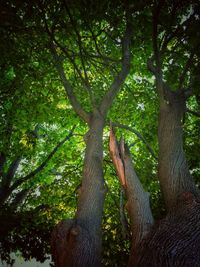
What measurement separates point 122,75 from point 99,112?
157 cm

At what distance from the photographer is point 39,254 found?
9219 millimetres

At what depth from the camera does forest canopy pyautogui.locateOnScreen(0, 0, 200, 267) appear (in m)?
5.22

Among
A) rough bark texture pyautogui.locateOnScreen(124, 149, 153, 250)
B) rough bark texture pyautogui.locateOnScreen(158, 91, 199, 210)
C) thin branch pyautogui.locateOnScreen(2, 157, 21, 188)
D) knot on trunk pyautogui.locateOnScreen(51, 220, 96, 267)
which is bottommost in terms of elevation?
knot on trunk pyautogui.locateOnScreen(51, 220, 96, 267)

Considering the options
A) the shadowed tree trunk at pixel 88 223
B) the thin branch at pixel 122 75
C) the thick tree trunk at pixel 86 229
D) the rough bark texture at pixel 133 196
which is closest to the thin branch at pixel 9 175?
the shadowed tree trunk at pixel 88 223

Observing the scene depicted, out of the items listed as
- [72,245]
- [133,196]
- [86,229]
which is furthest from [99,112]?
[72,245]

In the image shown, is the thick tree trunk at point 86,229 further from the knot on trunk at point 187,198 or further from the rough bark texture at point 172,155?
the knot on trunk at point 187,198

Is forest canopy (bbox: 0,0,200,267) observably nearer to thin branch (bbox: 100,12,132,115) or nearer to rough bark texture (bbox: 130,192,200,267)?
thin branch (bbox: 100,12,132,115)

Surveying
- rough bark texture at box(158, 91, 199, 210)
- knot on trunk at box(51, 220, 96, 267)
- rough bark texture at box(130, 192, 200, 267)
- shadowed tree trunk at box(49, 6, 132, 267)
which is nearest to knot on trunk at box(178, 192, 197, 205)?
rough bark texture at box(130, 192, 200, 267)

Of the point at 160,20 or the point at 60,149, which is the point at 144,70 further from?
the point at 60,149

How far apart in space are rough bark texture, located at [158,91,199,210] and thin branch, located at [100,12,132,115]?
1.38 meters

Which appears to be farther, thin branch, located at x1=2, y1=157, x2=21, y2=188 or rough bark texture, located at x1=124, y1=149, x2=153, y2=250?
thin branch, located at x1=2, y1=157, x2=21, y2=188

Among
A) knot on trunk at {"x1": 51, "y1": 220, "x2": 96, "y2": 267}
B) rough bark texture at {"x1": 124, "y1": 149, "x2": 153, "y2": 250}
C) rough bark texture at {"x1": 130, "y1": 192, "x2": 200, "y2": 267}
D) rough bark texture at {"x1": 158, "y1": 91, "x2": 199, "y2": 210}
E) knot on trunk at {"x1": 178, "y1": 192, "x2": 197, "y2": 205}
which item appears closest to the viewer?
rough bark texture at {"x1": 130, "y1": 192, "x2": 200, "y2": 267}

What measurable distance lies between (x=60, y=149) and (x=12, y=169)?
8.81ft

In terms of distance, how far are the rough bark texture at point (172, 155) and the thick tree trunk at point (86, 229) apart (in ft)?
4.20
